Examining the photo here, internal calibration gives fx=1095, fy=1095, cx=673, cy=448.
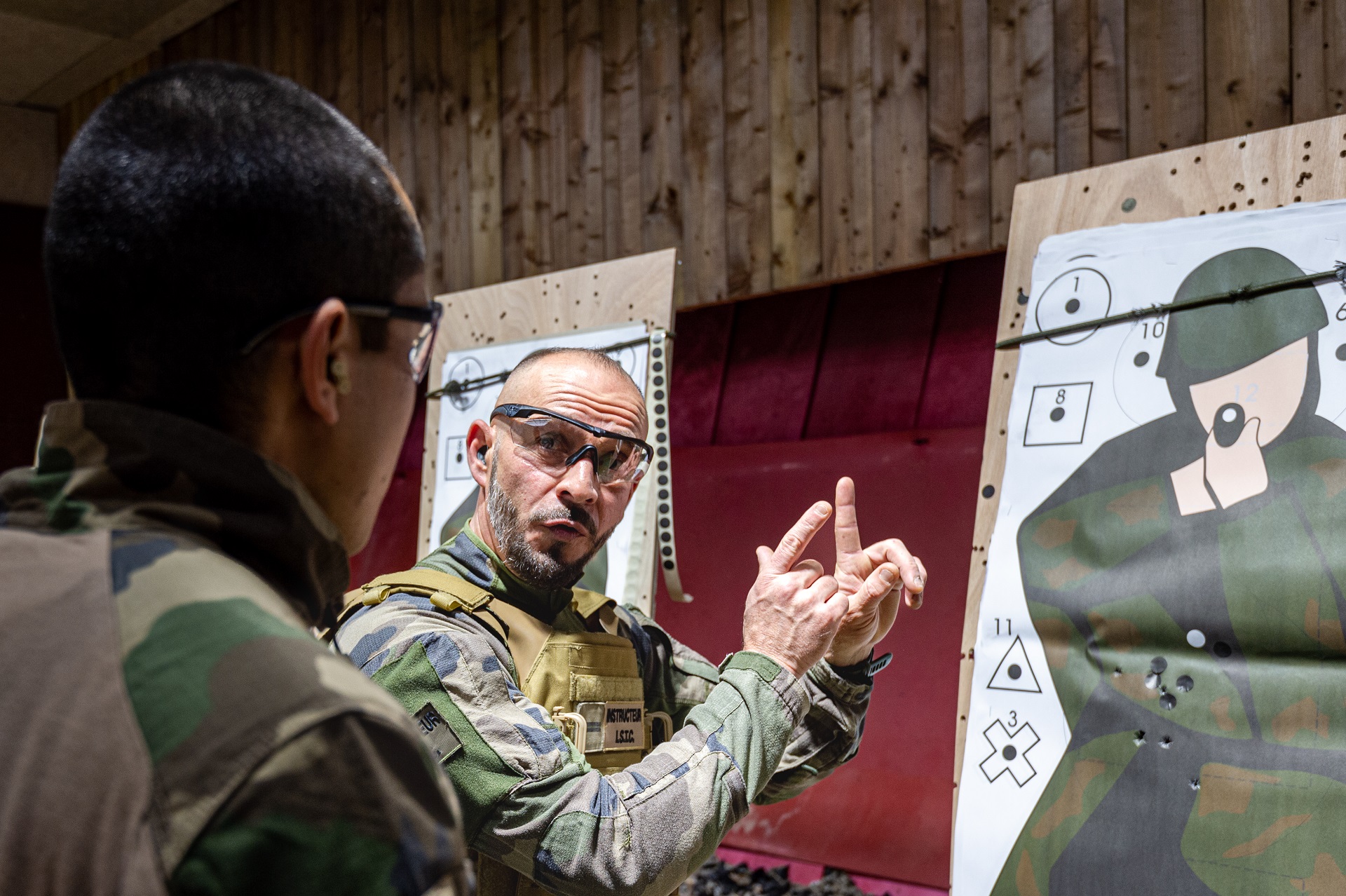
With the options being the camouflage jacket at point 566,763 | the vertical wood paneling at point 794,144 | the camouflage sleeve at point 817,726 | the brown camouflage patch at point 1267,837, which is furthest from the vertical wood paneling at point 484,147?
the brown camouflage patch at point 1267,837

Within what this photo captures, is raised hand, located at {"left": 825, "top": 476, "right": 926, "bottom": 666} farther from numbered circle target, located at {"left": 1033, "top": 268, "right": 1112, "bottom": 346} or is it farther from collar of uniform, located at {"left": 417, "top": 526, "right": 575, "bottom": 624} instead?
numbered circle target, located at {"left": 1033, "top": 268, "right": 1112, "bottom": 346}

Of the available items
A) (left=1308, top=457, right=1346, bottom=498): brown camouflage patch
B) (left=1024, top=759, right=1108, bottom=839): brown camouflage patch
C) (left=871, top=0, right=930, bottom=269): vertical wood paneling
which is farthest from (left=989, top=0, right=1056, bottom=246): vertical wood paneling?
(left=1024, top=759, right=1108, bottom=839): brown camouflage patch

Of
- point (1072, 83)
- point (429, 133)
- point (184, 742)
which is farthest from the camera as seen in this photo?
point (429, 133)

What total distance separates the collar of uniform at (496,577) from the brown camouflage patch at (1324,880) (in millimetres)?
1128

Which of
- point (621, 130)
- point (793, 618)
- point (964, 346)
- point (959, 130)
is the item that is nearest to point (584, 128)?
point (621, 130)

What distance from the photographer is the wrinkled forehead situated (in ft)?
5.75

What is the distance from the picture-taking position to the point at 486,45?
160 inches

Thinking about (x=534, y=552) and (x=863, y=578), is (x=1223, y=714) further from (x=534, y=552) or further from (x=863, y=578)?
(x=534, y=552)

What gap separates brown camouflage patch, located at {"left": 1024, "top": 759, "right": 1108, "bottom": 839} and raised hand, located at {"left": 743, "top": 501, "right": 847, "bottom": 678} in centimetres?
61

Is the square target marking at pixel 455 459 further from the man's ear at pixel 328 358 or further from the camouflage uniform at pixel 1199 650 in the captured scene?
the man's ear at pixel 328 358

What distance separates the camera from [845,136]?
3.01 meters

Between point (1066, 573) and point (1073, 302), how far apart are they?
49cm

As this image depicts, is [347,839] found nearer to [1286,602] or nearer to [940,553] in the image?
[1286,602]

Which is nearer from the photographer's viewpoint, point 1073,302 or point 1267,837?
point 1267,837
